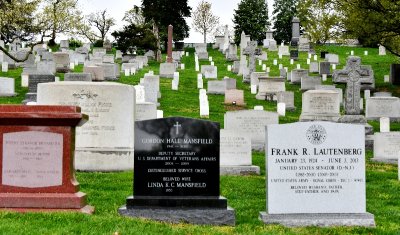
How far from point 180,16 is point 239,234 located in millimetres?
54459

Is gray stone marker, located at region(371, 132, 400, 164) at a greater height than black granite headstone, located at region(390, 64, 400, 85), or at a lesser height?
lesser

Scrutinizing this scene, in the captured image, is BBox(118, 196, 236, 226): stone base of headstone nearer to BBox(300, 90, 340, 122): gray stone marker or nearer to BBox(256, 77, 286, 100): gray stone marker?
BBox(300, 90, 340, 122): gray stone marker

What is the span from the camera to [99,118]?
14.0 m

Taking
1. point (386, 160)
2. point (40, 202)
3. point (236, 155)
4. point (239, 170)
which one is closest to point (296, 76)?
point (386, 160)

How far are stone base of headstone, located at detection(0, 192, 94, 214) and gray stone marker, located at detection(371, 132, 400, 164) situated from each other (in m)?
10.8

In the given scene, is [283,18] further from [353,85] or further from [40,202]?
[40,202]

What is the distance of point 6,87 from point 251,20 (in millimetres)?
56733

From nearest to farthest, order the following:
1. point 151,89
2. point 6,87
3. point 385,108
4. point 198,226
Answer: point 198,226, point 385,108, point 151,89, point 6,87

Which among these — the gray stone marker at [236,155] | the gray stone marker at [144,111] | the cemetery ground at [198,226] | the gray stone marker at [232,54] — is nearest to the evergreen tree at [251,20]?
the gray stone marker at [232,54]

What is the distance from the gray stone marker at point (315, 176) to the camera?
9391 millimetres

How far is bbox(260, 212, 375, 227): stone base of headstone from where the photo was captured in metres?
9.32

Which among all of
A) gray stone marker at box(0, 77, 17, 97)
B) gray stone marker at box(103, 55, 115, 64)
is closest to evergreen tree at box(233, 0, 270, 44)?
gray stone marker at box(103, 55, 115, 64)

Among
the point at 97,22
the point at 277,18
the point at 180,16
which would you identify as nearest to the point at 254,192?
the point at 180,16

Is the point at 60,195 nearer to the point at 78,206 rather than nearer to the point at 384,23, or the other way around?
the point at 78,206
